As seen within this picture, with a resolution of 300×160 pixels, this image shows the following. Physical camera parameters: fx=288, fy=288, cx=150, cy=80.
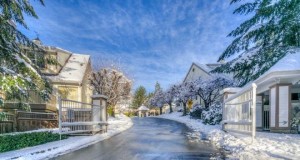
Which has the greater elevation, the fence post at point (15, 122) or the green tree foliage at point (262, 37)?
the green tree foliage at point (262, 37)

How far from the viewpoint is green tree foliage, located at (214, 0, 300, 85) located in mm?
17328

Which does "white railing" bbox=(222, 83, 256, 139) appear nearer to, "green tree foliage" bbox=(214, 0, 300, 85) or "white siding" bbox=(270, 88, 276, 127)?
"white siding" bbox=(270, 88, 276, 127)

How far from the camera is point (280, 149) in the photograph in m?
7.78

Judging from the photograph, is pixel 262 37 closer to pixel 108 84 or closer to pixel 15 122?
pixel 108 84

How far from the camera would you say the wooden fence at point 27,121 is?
1695 cm

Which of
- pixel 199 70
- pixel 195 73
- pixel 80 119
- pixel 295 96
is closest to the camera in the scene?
pixel 80 119

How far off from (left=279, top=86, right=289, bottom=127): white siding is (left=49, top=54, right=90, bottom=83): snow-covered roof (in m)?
16.6

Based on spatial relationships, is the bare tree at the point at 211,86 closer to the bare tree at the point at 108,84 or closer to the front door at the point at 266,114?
the bare tree at the point at 108,84

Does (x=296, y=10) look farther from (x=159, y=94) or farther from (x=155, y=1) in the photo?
(x=159, y=94)

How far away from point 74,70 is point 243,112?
748 inches

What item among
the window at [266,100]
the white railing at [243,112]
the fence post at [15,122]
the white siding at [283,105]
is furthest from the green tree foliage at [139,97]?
the white railing at [243,112]

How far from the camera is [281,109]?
14.2 meters

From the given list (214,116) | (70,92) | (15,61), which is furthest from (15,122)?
(214,116)

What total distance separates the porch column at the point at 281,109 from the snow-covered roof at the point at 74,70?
53.8ft
